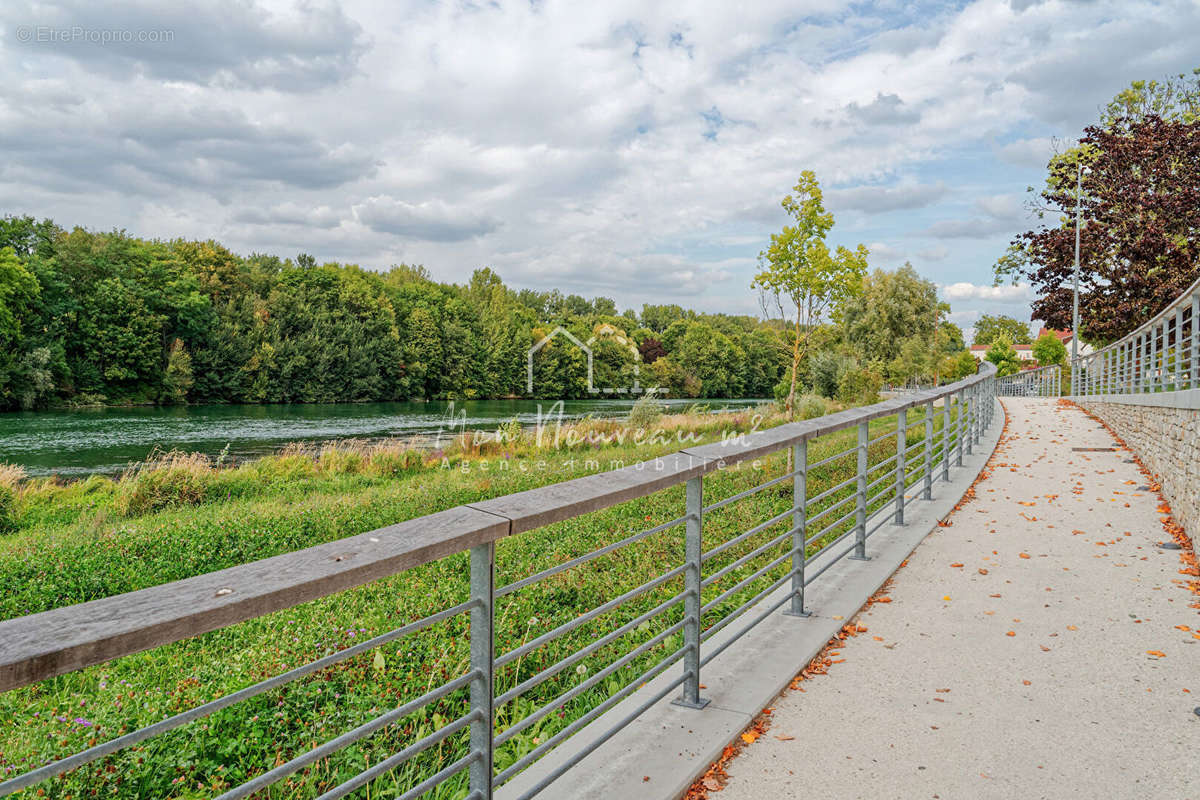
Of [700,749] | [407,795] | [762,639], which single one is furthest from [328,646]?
[407,795]

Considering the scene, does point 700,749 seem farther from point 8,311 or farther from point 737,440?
point 8,311

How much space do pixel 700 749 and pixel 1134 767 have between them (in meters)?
1.63

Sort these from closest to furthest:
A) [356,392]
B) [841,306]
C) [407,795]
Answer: [407,795] → [841,306] → [356,392]

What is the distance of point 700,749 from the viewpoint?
9.63 feet

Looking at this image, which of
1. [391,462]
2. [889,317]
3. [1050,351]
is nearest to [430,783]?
[391,462]

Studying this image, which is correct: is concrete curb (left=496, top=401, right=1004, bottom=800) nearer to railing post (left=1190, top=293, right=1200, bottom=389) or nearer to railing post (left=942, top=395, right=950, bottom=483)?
railing post (left=942, top=395, right=950, bottom=483)

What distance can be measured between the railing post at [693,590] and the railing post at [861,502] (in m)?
2.63

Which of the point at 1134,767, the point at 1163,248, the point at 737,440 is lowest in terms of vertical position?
the point at 1134,767

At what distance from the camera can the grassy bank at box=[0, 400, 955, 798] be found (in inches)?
170

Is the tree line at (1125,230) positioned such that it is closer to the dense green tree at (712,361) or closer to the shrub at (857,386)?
the shrub at (857,386)

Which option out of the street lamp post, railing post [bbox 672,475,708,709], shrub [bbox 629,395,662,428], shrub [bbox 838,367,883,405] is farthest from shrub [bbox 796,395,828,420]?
railing post [bbox 672,475,708,709]

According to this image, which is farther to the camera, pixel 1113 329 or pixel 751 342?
pixel 751 342

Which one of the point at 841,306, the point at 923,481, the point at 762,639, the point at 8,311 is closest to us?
the point at 762,639

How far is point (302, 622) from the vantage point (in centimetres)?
696
